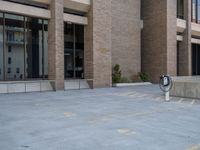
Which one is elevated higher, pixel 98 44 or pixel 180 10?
pixel 180 10

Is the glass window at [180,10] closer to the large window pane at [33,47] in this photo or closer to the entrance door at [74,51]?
the entrance door at [74,51]

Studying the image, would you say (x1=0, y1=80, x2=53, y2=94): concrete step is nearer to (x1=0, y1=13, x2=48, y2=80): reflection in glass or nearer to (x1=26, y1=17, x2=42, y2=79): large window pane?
(x1=0, y1=13, x2=48, y2=80): reflection in glass

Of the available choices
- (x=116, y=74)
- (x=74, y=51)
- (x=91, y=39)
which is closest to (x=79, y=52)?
(x=74, y=51)

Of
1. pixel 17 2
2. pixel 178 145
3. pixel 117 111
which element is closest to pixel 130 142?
pixel 178 145

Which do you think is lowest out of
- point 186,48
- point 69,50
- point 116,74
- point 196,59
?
point 116,74

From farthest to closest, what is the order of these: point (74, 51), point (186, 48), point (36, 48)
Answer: point (186, 48) < point (74, 51) < point (36, 48)

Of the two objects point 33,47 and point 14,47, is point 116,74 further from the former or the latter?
point 14,47

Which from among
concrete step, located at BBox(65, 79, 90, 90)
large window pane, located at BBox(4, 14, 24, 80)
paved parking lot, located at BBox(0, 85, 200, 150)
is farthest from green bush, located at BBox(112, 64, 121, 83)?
paved parking lot, located at BBox(0, 85, 200, 150)

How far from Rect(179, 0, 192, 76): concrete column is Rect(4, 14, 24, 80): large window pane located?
19.3 metres

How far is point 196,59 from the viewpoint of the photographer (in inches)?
1492

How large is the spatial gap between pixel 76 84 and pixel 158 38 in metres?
11.8

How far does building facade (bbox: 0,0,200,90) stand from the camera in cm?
1966

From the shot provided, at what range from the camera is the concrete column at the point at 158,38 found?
2914 cm

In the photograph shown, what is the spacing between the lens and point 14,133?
22.6ft
